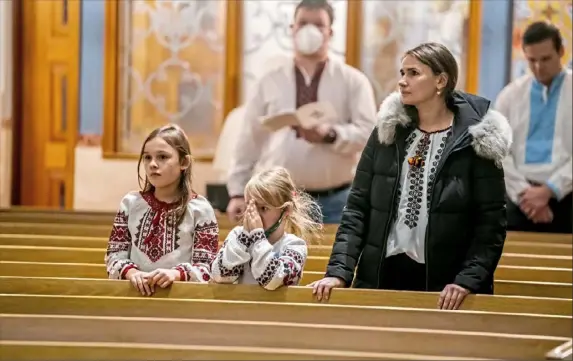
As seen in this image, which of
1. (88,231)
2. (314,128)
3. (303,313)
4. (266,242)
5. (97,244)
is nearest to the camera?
(303,313)

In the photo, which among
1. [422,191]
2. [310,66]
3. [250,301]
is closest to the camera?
[250,301]

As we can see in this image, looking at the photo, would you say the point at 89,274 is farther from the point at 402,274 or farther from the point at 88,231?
the point at 402,274

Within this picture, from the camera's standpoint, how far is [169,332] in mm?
1919

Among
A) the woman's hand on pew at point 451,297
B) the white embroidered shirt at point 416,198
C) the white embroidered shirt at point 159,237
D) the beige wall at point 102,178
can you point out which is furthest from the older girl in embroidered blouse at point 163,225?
the beige wall at point 102,178

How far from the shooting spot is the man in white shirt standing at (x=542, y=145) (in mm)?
3508

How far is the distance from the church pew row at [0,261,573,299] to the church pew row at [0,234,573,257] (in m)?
0.30

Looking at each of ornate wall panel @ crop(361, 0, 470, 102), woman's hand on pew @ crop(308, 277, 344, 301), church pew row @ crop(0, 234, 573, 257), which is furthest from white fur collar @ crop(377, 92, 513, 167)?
ornate wall panel @ crop(361, 0, 470, 102)

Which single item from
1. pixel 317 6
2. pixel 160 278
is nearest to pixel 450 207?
pixel 160 278

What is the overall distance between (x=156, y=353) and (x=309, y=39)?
1.87m

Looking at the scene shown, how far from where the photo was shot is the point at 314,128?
11.0 ft

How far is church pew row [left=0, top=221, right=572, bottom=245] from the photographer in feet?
10.2

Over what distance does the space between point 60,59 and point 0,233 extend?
96.2 inches

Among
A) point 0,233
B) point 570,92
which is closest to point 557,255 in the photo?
point 570,92

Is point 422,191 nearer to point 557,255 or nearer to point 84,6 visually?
point 557,255
